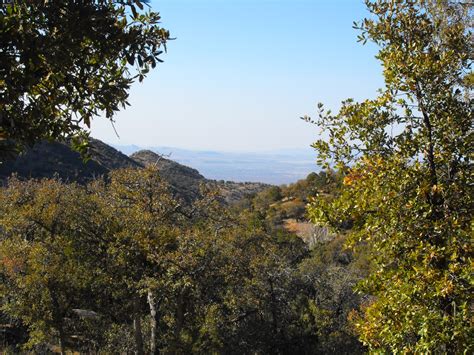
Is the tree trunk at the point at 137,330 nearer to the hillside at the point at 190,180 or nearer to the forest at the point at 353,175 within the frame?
the forest at the point at 353,175

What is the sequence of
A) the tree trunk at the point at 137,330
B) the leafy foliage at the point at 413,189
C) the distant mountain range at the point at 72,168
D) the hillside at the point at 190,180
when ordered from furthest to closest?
the hillside at the point at 190,180
the distant mountain range at the point at 72,168
the tree trunk at the point at 137,330
the leafy foliage at the point at 413,189

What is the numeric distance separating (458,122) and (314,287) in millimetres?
20247

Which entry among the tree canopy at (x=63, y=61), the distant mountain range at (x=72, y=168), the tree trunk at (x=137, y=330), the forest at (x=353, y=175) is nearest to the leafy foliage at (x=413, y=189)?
the forest at (x=353, y=175)

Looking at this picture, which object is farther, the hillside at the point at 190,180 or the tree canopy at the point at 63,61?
the hillside at the point at 190,180

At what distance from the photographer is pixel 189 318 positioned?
1873 centimetres

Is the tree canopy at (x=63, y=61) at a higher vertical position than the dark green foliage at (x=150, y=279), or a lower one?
higher

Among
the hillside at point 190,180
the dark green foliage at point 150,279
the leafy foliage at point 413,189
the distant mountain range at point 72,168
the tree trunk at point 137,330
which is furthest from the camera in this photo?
the hillside at point 190,180

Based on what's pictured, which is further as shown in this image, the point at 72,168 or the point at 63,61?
the point at 72,168

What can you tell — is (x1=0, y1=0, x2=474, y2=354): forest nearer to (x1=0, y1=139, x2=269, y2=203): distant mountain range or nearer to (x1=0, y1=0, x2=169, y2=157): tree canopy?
(x1=0, y1=0, x2=169, y2=157): tree canopy

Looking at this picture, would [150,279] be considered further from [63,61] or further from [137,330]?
[63,61]

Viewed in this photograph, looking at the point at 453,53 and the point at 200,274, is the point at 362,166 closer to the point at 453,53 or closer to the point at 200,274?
the point at 453,53

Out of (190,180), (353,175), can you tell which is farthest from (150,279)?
(190,180)

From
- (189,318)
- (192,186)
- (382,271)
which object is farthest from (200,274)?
(192,186)

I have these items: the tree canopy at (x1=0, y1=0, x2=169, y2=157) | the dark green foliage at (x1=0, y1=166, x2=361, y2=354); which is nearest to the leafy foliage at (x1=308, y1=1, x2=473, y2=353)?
the tree canopy at (x1=0, y1=0, x2=169, y2=157)
